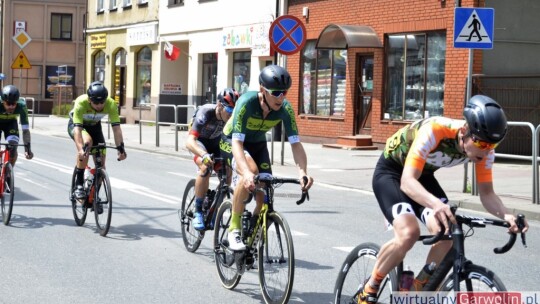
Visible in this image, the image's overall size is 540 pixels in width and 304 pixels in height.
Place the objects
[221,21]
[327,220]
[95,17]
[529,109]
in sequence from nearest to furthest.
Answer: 1. [327,220]
2. [529,109]
3. [221,21]
4. [95,17]

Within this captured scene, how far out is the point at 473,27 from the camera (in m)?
14.2

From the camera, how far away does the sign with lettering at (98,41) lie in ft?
149

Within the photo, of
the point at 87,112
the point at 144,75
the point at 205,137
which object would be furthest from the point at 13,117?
the point at 144,75

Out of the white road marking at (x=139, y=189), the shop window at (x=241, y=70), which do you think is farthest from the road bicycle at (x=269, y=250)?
the shop window at (x=241, y=70)

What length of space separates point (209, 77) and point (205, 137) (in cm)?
2571

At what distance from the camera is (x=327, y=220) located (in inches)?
479

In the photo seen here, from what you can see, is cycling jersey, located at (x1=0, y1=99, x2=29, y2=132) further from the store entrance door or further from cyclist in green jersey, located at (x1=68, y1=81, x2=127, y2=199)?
the store entrance door

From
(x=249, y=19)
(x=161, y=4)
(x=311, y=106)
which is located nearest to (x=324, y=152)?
(x=311, y=106)

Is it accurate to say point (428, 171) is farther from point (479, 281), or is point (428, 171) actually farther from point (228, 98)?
point (228, 98)

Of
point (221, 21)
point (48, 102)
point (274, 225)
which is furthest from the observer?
point (48, 102)

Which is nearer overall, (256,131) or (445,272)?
(445,272)

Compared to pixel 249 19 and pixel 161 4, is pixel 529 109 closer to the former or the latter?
pixel 249 19

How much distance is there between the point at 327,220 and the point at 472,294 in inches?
292

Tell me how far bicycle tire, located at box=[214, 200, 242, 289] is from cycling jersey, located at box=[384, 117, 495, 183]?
8.41ft
